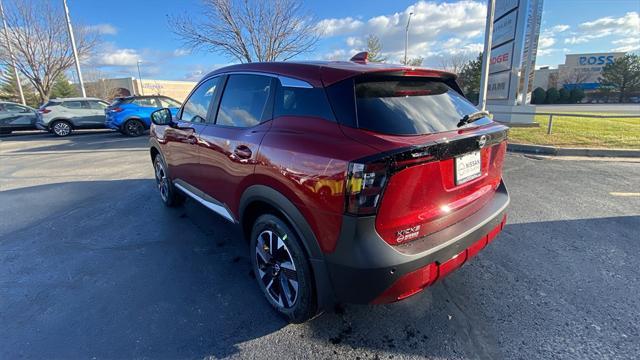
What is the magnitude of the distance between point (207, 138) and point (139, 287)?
1431 millimetres

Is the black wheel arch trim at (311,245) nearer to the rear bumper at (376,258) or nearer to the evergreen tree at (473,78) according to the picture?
the rear bumper at (376,258)

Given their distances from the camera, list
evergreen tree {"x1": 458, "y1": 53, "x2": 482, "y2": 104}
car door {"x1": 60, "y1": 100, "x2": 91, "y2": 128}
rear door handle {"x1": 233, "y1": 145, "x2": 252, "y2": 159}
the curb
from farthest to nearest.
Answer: evergreen tree {"x1": 458, "y1": 53, "x2": 482, "y2": 104}, car door {"x1": 60, "y1": 100, "x2": 91, "y2": 128}, the curb, rear door handle {"x1": 233, "y1": 145, "x2": 252, "y2": 159}

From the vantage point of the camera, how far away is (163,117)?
4191 millimetres

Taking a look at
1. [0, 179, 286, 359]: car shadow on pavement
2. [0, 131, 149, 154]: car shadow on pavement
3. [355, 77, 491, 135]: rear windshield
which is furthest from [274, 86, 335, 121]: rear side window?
[0, 131, 149, 154]: car shadow on pavement

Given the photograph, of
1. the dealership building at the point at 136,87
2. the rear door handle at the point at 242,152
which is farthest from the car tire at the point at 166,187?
A: the dealership building at the point at 136,87

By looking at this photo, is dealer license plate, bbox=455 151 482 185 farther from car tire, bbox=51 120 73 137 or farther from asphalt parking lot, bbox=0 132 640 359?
car tire, bbox=51 120 73 137

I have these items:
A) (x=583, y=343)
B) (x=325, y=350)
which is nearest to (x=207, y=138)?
(x=325, y=350)

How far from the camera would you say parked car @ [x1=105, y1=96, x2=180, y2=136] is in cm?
1283

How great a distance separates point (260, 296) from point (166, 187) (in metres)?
2.75

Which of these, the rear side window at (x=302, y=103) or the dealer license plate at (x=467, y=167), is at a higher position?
the rear side window at (x=302, y=103)

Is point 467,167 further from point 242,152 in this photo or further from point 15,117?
point 15,117

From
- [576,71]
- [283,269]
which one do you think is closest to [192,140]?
[283,269]

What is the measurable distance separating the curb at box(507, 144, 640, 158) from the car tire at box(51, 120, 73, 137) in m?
17.2

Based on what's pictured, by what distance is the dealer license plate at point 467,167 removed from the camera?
Answer: 6.77 feet
